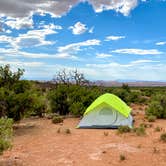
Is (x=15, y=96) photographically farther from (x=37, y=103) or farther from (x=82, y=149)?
(x=82, y=149)

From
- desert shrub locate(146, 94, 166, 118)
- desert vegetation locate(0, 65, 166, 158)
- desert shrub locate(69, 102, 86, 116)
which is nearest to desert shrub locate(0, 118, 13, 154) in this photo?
desert vegetation locate(0, 65, 166, 158)

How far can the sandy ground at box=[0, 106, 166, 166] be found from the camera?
35.1ft

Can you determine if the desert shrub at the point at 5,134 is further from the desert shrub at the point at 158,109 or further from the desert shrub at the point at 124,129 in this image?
the desert shrub at the point at 158,109

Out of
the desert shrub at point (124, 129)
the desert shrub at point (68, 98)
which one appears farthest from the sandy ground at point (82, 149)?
the desert shrub at point (68, 98)

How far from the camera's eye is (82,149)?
12.5 meters

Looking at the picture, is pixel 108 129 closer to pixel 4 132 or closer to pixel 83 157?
pixel 83 157

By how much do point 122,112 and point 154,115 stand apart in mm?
5140

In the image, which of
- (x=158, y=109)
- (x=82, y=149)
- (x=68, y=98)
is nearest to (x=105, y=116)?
(x=82, y=149)

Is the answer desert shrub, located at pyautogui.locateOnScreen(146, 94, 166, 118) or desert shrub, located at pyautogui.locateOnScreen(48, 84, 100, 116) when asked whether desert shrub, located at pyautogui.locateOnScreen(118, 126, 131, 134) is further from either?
desert shrub, located at pyautogui.locateOnScreen(48, 84, 100, 116)

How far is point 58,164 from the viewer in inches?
409

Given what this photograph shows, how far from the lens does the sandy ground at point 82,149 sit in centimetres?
1069

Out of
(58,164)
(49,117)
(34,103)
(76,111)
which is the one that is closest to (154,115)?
(76,111)

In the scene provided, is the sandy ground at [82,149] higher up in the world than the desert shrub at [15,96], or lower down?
lower down

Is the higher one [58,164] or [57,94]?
[57,94]
